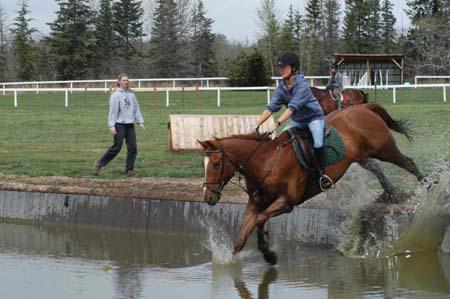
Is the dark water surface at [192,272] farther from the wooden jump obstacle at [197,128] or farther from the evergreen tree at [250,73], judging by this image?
the evergreen tree at [250,73]

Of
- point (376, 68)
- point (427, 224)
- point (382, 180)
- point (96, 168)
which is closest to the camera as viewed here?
point (427, 224)

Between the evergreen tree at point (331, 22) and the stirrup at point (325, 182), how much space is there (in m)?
59.7

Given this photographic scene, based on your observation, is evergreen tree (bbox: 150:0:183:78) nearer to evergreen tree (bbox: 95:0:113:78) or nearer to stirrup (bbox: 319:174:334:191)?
evergreen tree (bbox: 95:0:113:78)

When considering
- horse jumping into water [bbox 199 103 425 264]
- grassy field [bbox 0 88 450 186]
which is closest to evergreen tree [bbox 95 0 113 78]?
grassy field [bbox 0 88 450 186]

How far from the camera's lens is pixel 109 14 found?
6950 cm

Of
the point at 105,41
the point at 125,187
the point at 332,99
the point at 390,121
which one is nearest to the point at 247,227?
the point at 390,121

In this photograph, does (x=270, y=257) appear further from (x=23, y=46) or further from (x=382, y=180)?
(x=23, y=46)

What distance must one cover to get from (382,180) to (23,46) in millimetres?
62068

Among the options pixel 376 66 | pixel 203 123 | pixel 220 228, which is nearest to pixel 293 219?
pixel 220 228

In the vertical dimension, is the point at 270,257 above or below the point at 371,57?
below

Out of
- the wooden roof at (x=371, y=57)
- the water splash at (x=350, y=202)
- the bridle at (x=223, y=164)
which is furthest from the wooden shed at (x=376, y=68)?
the bridle at (x=223, y=164)

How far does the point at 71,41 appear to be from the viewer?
6531 cm

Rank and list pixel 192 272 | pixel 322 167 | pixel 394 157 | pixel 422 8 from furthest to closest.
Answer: pixel 422 8 < pixel 394 157 < pixel 322 167 < pixel 192 272

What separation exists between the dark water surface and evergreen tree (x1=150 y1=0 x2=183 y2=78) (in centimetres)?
5698
